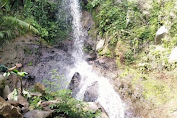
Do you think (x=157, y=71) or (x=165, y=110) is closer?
(x=165, y=110)

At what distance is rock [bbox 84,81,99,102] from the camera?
7.00 m

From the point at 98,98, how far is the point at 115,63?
261 centimetres

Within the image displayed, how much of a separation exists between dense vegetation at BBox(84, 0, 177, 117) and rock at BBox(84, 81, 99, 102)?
132 cm

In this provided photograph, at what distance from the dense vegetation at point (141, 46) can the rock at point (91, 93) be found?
1321mm

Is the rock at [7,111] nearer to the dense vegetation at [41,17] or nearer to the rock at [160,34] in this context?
the dense vegetation at [41,17]

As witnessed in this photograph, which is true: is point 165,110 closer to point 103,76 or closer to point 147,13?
point 103,76

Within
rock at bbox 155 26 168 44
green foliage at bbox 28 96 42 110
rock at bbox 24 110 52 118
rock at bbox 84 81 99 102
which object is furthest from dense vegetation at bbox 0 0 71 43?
rock at bbox 24 110 52 118

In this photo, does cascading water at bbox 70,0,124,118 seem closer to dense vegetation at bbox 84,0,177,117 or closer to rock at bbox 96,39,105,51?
dense vegetation at bbox 84,0,177,117

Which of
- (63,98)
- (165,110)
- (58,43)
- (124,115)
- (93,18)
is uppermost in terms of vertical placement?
(93,18)

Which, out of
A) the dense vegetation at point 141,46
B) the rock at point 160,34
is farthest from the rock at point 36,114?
the rock at point 160,34

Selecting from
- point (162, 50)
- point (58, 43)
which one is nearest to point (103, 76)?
point (162, 50)

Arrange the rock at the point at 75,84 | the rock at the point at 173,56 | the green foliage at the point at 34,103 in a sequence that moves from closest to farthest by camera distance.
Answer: the green foliage at the point at 34,103
the rock at the point at 173,56
the rock at the point at 75,84

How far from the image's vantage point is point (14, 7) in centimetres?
1059

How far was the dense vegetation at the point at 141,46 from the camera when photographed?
6.86 m
